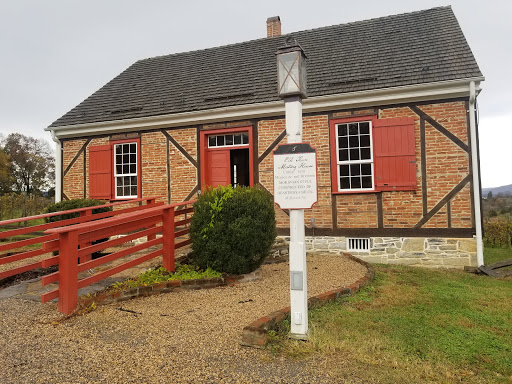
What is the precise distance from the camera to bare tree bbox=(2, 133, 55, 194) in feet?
127

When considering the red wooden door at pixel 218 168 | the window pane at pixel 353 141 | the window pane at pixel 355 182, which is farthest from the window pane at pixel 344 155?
the red wooden door at pixel 218 168

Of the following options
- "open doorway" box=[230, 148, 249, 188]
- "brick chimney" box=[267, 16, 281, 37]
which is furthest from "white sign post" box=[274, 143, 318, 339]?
"brick chimney" box=[267, 16, 281, 37]

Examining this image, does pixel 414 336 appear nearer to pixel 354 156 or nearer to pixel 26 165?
pixel 354 156

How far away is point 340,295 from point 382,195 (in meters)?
3.75

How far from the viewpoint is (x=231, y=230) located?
16.9ft

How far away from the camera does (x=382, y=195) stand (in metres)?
7.68

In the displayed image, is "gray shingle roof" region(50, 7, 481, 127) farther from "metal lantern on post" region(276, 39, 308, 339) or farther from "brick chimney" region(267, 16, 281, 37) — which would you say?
"metal lantern on post" region(276, 39, 308, 339)

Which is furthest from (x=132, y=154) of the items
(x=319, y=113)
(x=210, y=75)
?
(x=319, y=113)

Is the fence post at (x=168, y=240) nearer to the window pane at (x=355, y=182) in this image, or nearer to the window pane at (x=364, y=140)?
the window pane at (x=355, y=182)

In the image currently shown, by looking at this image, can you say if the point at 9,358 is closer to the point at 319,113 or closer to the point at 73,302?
the point at 73,302

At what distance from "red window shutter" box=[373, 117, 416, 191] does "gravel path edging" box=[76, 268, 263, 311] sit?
3.75 meters

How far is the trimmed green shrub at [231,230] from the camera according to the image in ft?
17.0

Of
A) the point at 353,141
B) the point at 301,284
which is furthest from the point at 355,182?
the point at 301,284

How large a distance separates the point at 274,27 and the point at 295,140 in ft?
33.4
